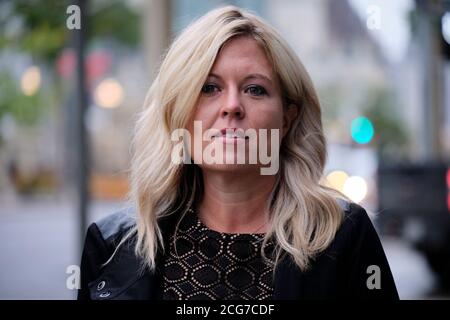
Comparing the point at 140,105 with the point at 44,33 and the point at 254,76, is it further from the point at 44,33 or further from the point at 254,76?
the point at 44,33

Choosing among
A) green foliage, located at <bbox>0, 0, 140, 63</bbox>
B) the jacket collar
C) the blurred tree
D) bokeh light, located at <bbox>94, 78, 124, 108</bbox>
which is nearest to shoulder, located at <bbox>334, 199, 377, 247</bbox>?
the jacket collar

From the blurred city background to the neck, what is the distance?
0.39 metres

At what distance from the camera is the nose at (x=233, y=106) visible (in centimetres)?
201

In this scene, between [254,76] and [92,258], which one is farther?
[92,258]

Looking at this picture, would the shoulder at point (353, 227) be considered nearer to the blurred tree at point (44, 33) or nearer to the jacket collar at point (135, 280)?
the jacket collar at point (135, 280)

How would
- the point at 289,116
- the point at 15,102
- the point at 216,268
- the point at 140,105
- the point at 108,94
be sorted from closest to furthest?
the point at 216,268 → the point at 289,116 → the point at 140,105 → the point at 15,102 → the point at 108,94

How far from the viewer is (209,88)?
2082mm

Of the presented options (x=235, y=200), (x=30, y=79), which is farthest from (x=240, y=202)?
(x=30, y=79)

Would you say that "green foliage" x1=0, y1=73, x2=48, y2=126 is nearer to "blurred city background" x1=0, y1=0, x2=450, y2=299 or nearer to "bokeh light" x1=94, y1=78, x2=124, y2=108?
"blurred city background" x1=0, y1=0, x2=450, y2=299

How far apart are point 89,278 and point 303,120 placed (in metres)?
0.74

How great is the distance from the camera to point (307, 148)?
224 centimetres

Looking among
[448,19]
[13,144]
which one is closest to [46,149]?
[13,144]

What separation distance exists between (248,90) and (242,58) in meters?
0.09
